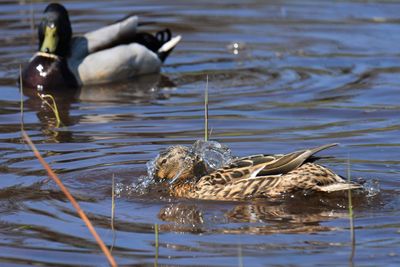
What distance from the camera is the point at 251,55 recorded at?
1420 centimetres

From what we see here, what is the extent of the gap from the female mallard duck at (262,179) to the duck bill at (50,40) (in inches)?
218

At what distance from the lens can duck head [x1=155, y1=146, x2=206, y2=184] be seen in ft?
27.2

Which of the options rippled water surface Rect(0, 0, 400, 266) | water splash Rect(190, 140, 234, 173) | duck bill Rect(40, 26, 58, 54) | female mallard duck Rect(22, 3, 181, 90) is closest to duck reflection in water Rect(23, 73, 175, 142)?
rippled water surface Rect(0, 0, 400, 266)

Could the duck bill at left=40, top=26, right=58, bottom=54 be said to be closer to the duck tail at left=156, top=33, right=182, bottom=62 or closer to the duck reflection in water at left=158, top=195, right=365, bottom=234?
the duck tail at left=156, top=33, right=182, bottom=62

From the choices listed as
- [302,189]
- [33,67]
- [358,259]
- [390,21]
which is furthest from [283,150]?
[390,21]

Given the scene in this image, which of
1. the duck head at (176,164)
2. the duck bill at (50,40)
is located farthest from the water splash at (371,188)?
the duck bill at (50,40)

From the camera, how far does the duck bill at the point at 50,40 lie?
13.3 m

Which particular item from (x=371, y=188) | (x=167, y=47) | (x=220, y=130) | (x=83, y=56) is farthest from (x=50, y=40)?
(x=371, y=188)

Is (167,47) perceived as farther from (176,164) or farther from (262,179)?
(262,179)

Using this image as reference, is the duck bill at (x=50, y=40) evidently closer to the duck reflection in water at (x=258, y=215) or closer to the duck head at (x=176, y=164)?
the duck head at (x=176, y=164)

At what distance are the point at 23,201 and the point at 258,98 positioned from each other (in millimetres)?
4330

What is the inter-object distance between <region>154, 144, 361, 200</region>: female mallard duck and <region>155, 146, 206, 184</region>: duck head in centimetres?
11

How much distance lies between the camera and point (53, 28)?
43.7 feet

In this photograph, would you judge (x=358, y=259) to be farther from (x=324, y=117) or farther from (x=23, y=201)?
(x=324, y=117)
